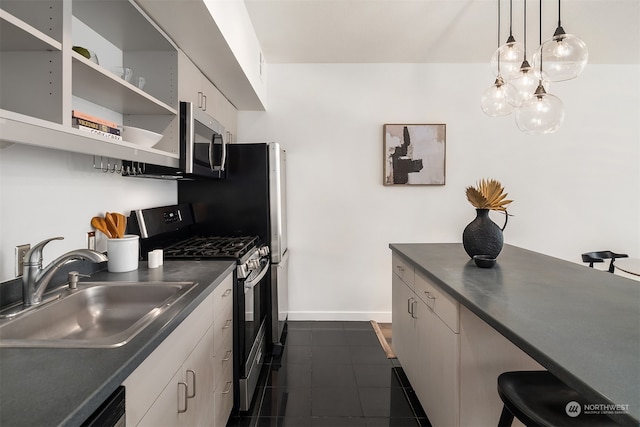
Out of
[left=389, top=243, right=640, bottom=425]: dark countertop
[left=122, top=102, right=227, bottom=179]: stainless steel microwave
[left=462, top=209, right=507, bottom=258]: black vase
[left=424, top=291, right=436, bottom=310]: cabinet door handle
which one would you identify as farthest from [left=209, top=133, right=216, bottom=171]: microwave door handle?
[left=462, top=209, right=507, bottom=258]: black vase

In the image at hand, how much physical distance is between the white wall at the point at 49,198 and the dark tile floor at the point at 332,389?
1354 millimetres

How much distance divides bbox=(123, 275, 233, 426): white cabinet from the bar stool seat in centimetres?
112

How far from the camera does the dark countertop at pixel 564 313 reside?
0.75 metres

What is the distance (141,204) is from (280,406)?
1558mm

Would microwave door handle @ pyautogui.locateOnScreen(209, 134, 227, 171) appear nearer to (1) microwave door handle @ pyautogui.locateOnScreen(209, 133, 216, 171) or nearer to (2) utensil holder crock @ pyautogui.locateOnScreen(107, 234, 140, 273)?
(1) microwave door handle @ pyautogui.locateOnScreen(209, 133, 216, 171)

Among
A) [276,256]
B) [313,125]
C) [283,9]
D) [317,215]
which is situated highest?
[283,9]

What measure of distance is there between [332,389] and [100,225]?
173cm

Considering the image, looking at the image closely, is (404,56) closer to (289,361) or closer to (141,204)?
(141,204)

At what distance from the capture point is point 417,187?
342 centimetres

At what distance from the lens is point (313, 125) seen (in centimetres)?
339

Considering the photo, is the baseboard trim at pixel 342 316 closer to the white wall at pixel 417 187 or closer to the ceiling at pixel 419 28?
the white wall at pixel 417 187

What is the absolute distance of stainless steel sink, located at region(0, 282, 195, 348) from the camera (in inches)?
41.7

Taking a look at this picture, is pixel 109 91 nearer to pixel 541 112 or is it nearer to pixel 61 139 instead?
pixel 61 139

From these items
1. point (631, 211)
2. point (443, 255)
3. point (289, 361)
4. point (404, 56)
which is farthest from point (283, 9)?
point (631, 211)
